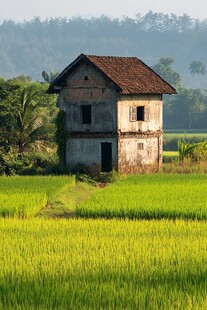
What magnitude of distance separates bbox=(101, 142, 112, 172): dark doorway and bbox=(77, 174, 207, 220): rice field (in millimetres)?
5908

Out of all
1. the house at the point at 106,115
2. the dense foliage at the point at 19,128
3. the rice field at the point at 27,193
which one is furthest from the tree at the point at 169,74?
the rice field at the point at 27,193

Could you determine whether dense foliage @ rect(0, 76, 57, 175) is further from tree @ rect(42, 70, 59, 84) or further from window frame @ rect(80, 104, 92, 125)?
tree @ rect(42, 70, 59, 84)

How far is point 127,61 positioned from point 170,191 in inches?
516

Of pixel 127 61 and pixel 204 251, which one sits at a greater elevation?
pixel 127 61

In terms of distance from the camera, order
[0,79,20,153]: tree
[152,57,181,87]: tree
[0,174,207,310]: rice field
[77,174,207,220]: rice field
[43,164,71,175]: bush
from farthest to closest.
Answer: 1. [152,57,181,87]: tree
2. [0,79,20,153]: tree
3. [43,164,71,175]: bush
4. [77,174,207,220]: rice field
5. [0,174,207,310]: rice field

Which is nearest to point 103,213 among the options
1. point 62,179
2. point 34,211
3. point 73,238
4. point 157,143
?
point 34,211

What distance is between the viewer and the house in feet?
105

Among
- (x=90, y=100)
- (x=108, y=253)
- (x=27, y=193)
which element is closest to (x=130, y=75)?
(x=90, y=100)

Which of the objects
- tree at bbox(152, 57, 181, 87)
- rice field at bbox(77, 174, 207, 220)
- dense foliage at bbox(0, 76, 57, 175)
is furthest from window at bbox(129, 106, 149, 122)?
tree at bbox(152, 57, 181, 87)

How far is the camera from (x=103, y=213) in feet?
63.3

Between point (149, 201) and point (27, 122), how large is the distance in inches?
583

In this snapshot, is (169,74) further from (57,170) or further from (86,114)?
(57,170)

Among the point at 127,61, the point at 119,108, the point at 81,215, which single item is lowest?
the point at 81,215

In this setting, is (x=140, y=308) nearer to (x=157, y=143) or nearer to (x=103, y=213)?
(x=103, y=213)
